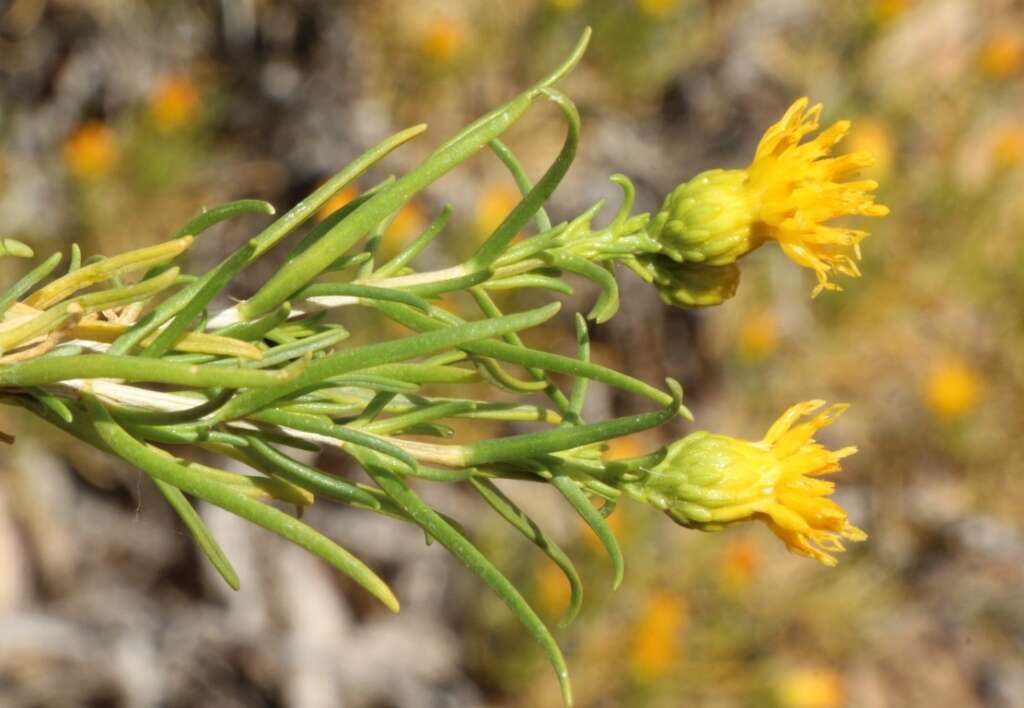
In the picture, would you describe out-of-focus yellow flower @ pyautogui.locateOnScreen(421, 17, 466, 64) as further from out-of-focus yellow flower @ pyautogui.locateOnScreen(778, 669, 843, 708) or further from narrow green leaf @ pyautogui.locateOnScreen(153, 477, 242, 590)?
narrow green leaf @ pyautogui.locateOnScreen(153, 477, 242, 590)

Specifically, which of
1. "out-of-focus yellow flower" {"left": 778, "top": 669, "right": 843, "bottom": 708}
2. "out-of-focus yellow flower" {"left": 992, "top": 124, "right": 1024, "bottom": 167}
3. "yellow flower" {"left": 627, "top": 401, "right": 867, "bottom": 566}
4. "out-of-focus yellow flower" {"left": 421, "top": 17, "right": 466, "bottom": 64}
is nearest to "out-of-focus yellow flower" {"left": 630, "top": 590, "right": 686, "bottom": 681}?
"out-of-focus yellow flower" {"left": 778, "top": 669, "right": 843, "bottom": 708}

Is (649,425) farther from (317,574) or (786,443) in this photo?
(317,574)

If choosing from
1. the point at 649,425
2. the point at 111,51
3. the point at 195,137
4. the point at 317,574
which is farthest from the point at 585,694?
the point at 649,425

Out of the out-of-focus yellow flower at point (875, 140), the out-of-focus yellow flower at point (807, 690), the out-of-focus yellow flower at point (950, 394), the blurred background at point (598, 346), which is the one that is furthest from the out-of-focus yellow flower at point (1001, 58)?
the out-of-focus yellow flower at point (807, 690)

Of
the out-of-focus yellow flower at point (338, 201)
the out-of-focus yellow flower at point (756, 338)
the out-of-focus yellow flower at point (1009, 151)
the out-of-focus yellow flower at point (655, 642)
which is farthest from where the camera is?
the out-of-focus yellow flower at point (1009, 151)

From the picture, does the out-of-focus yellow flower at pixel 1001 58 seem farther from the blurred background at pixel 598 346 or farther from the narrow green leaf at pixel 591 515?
the narrow green leaf at pixel 591 515

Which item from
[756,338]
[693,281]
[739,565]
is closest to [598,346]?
[756,338]

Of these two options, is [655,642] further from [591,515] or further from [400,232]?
[591,515]
